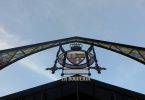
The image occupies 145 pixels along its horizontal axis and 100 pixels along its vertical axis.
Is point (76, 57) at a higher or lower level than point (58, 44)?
lower

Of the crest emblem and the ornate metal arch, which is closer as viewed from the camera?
the ornate metal arch

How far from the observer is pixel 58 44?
40.7 ft

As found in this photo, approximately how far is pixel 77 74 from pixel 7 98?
21.1 ft

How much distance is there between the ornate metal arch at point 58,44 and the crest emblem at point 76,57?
21.7 inches

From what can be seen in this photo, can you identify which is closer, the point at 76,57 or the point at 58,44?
the point at 58,44

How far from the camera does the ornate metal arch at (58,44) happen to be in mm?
10293

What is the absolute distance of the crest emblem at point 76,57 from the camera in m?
12.6

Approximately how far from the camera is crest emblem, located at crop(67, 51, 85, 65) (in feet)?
41.3

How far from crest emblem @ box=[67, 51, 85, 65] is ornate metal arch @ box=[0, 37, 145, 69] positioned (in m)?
0.55

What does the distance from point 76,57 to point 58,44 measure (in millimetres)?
1049

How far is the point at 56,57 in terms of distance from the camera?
40.0 ft

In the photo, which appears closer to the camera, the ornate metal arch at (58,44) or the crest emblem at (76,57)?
the ornate metal arch at (58,44)

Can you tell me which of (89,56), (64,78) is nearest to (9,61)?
(64,78)

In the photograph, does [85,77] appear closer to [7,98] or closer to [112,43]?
[112,43]
